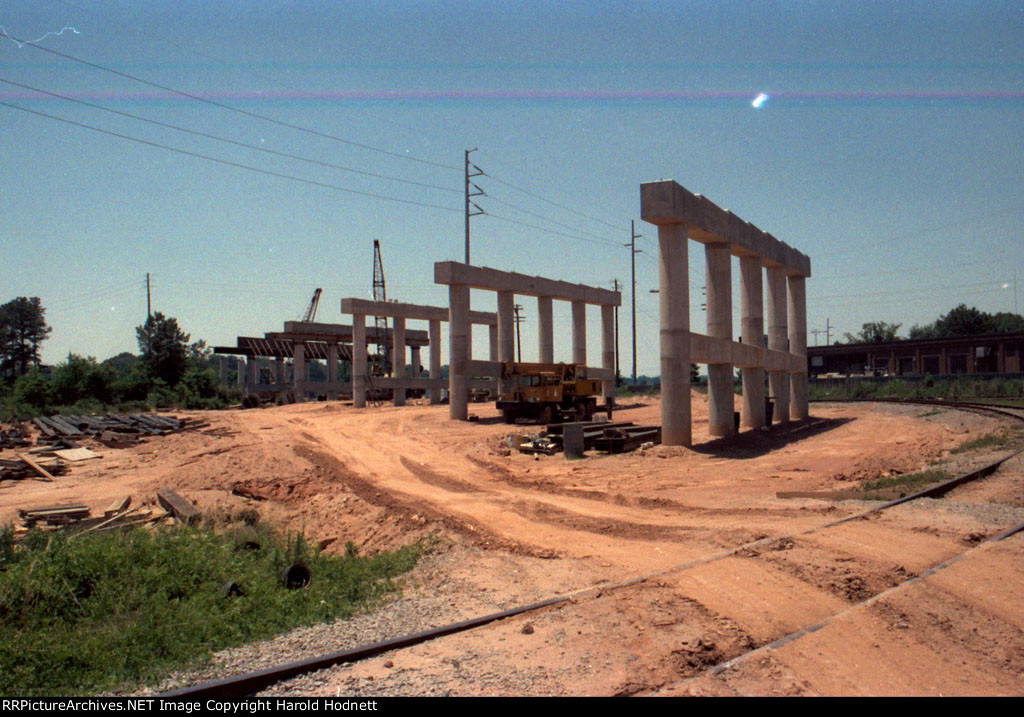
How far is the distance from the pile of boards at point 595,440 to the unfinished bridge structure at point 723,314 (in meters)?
1.14

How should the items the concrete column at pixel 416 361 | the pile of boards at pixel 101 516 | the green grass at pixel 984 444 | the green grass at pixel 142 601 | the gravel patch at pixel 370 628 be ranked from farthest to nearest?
the concrete column at pixel 416 361
the green grass at pixel 984 444
the pile of boards at pixel 101 516
the green grass at pixel 142 601
the gravel patch at pixel 370 628

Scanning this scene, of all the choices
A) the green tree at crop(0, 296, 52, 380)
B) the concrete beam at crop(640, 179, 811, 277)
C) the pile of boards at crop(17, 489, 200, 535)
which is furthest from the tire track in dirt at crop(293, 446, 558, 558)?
the green tree at crop(0, 296, 52, 380)

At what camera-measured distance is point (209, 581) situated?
867cm

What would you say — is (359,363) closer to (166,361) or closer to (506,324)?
(506,324)

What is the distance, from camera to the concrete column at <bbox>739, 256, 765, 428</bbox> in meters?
28.3

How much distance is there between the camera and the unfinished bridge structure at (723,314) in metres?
21.0

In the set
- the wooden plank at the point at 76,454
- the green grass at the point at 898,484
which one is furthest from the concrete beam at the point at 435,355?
the green grass at the point at 898,484

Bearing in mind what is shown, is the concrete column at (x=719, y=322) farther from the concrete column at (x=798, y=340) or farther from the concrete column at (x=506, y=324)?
the concrete column at (x=506, y=324)

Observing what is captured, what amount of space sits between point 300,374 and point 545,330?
76.6ft

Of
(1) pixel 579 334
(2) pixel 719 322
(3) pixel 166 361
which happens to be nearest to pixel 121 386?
(3) pixel 166 361

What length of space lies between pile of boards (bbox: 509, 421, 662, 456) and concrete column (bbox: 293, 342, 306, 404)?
3356cm

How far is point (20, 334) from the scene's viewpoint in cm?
7344

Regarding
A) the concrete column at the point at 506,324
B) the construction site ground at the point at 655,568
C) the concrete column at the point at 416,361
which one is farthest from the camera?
the concrete column at the point at 416,361

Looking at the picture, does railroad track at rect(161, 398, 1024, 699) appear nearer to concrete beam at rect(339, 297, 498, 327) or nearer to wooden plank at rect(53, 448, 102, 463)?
wooden plank at rect(53, 448, 102, 463)
